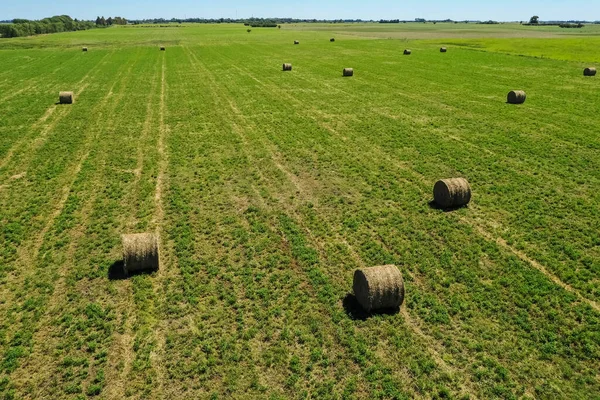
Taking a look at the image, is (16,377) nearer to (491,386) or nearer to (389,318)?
(389,318)

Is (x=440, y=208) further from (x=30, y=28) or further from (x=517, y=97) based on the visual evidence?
(x=30, y=28)

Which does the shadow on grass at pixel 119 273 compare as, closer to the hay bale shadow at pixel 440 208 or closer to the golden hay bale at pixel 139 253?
the golden hay bale at pixel 139 253

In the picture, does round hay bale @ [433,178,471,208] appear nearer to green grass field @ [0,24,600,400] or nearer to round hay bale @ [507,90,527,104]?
green grass field @ [0,24,600,400]

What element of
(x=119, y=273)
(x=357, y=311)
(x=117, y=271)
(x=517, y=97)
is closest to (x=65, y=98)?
(x=117, y=271)

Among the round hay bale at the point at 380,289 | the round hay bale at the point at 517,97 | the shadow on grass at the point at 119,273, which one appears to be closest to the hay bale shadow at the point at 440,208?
the round hay bale at the point at 380,289

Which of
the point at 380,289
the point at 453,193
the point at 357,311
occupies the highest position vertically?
the point at 453,193

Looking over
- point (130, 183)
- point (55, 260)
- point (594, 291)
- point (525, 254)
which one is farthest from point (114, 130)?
point (594, 291)
